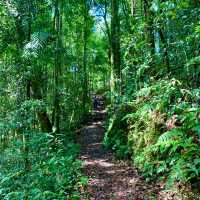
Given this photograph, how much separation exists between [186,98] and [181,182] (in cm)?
195

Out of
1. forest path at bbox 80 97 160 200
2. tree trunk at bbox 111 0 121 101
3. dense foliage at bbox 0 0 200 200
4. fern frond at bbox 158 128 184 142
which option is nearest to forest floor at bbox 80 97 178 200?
forest path at bbox 80 97 160 200

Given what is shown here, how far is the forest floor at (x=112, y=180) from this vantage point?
782 centimetres

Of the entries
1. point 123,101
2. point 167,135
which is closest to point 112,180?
point 167,135

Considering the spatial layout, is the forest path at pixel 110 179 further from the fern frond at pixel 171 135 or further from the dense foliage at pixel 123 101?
the fern frond at pixel 171 135

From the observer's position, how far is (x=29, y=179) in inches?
348

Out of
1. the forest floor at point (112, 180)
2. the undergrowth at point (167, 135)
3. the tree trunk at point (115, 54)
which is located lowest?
the forest floor at point (112, 180)

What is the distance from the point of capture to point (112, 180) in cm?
908

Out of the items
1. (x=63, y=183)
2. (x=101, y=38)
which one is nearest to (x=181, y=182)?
(x=63, y=183)

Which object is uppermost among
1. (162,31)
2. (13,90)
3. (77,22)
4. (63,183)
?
(77,22)

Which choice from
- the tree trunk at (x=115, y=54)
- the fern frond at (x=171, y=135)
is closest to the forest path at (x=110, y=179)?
the fern frond at (x=171, y=135)

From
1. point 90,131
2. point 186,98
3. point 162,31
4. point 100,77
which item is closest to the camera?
point 186,98

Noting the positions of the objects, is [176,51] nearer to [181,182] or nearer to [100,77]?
[181,182]

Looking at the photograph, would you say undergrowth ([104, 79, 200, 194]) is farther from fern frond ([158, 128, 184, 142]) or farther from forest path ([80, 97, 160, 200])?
forest path ([80, 97, 160, 200])

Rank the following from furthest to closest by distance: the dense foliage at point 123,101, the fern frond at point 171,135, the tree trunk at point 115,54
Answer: the tree trunk at point 115,54, the dense foliage at point 123,101, the fern frond at point 171,135
